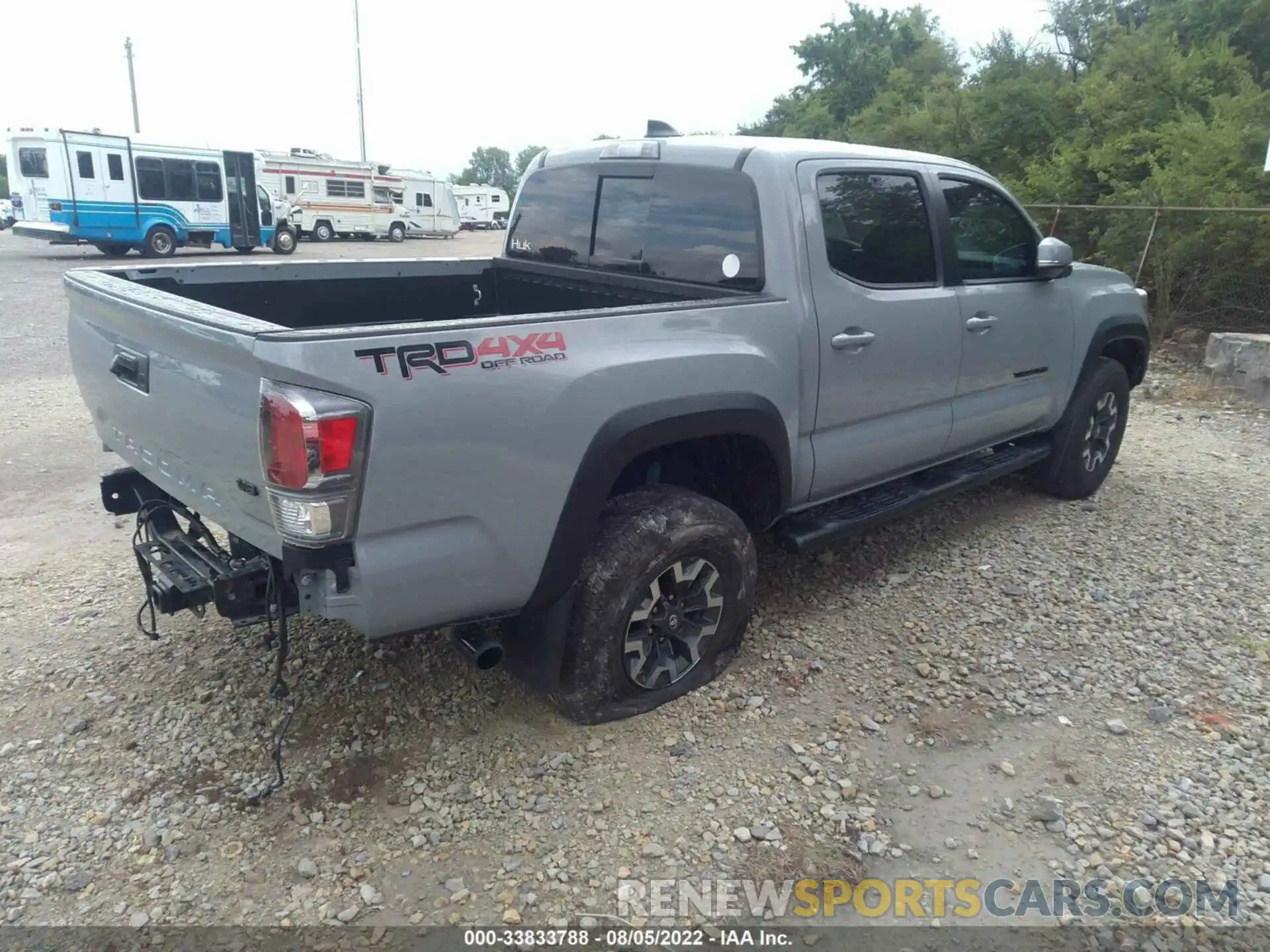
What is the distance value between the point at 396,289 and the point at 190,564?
182cm

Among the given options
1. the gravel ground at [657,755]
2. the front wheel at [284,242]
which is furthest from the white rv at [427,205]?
the gravel ground at [657,755]

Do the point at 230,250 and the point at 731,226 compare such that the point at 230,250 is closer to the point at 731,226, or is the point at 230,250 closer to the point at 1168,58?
the point at 1168,58

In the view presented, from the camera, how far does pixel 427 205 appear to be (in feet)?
120

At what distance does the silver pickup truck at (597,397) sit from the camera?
97.0 inches

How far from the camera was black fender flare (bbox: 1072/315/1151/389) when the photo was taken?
17.3 ft

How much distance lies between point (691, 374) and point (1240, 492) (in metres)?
4.79

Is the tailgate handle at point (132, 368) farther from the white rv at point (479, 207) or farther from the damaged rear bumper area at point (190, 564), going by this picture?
the white rv at point (479, 207)

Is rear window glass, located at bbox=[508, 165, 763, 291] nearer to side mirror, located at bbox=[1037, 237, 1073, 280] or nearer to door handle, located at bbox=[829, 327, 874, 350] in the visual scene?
door handle, located at bbox=[829, 327, 874, 350]

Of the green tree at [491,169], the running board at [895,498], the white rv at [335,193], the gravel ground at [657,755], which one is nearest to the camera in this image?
the gravel ground at [657,755]

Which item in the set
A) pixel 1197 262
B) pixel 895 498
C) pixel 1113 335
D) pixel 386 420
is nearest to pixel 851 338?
pixel 895 498

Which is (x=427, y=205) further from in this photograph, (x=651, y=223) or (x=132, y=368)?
(x=132, y=368)

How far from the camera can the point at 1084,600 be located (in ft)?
14.1

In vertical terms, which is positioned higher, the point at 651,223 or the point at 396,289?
the point at 651,223

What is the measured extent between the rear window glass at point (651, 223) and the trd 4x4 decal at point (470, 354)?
1151 mm
